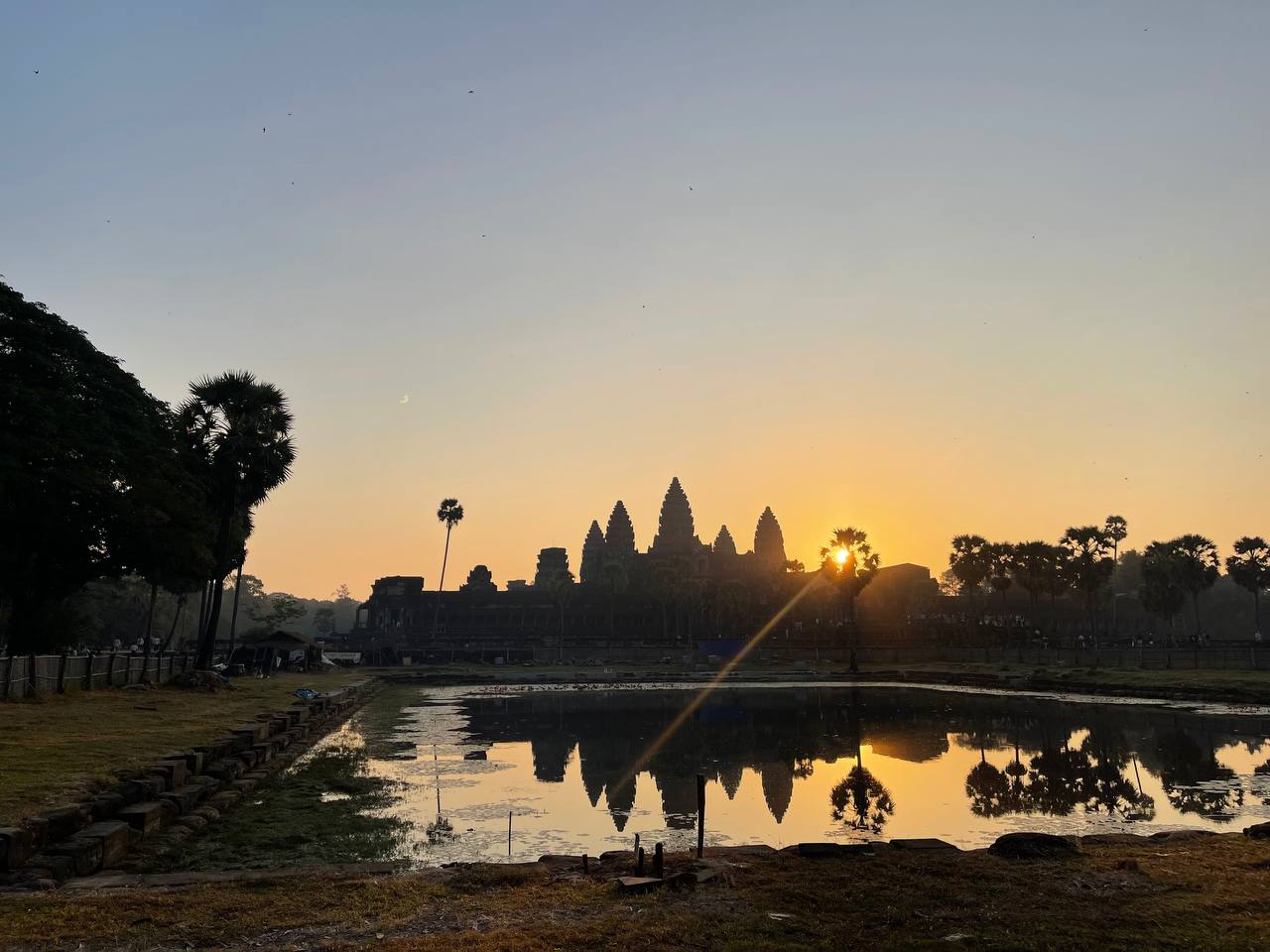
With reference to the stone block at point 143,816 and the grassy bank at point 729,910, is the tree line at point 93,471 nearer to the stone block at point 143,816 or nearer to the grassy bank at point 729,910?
the stone block at point 143,816

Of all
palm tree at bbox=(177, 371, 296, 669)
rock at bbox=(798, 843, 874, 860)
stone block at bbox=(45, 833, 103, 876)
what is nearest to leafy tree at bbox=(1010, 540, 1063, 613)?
palm tree at bbox=(177, 371, 296, 669)

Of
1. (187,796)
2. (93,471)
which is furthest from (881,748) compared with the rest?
(93,471)

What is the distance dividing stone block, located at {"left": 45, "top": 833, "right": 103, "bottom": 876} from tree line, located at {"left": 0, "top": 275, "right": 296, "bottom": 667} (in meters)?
25.3

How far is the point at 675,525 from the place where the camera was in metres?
154

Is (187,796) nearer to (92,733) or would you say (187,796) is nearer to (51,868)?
(51,868)

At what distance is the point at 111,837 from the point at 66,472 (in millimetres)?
26840

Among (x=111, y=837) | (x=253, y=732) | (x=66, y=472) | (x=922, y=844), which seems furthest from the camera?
(x=66, y=472)

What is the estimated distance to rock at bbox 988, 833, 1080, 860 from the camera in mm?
11891

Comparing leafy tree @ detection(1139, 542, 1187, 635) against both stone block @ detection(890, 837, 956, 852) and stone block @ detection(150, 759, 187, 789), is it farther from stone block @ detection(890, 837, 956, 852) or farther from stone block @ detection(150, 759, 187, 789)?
stone block @ detection(150, 759, 187, 789)

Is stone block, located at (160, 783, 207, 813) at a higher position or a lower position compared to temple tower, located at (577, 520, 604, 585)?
lower

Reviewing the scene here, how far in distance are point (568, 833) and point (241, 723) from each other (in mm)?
16295

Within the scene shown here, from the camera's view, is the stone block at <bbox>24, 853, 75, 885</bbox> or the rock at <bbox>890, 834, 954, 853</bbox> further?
the rock at <bbox>890, 834, 954, 853</bbox>

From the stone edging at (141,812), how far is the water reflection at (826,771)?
3.56 m

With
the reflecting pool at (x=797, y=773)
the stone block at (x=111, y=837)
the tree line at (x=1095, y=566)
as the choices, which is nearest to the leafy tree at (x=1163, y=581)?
the tree line at (x=1095, y=566)
